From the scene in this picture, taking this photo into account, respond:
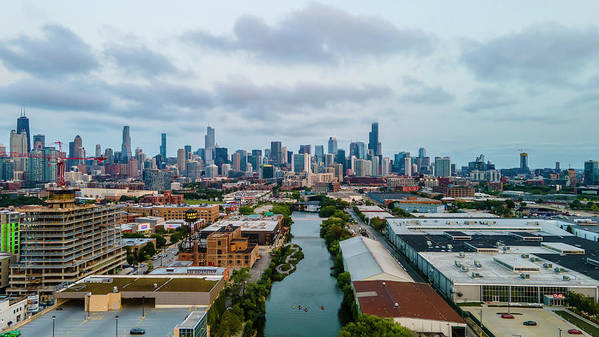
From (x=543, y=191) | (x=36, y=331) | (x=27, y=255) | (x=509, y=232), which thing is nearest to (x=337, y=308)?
(x=36, y=331)

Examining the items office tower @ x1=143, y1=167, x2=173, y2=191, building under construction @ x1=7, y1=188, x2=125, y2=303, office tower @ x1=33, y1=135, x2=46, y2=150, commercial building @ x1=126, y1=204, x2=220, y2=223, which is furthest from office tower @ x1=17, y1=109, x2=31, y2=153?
building under construction @ x1=7, y1=188, x2=125, y2=303

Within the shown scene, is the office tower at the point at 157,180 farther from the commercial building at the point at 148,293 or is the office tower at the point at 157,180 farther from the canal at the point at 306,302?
the commercial building at the point at 148,293

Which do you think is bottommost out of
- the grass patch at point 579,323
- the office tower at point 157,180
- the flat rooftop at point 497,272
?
the grass patch at point 579,323

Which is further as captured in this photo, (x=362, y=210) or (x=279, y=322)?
(x=362, y=210)

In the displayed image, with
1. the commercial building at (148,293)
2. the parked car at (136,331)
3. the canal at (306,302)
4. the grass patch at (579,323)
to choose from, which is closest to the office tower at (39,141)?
the canal at (306,302)

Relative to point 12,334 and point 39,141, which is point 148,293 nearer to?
point 12,334

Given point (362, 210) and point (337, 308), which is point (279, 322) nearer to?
point (337, 308)
